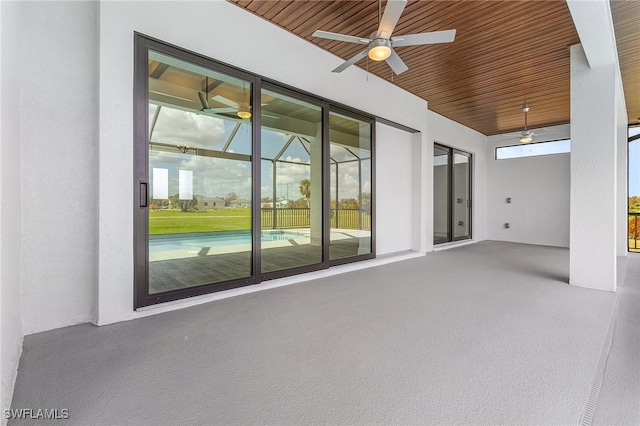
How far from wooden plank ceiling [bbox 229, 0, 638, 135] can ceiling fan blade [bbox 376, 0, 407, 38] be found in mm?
577

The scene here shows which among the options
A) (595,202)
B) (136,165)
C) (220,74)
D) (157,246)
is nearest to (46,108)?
(136,165)

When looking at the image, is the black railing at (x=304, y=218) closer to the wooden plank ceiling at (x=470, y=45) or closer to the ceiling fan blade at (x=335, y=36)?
the ceiling fan blade at (x=335, y=36)

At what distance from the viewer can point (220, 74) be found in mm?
3350

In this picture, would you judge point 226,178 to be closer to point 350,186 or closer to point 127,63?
point 127,63

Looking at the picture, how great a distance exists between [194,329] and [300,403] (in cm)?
127

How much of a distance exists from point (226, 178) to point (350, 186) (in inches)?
89.1

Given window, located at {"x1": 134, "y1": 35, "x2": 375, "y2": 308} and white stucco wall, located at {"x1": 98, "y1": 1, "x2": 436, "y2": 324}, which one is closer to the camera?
white stucco wall, located at {"x1": 98, "y1": 1, "x2": 436, "y2": 324}

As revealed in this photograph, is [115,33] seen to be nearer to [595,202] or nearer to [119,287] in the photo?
[119,287]

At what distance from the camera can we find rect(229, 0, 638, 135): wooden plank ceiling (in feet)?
10.9

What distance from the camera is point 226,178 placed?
3.56 meters

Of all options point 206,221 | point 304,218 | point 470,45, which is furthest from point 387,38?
point 206,221

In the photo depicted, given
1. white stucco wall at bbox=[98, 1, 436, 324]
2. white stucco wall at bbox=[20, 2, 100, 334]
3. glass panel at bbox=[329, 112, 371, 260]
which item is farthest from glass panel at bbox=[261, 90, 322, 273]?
white stucco wall at bbox=[20, 2, 100, 334]

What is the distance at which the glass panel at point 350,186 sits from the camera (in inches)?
188

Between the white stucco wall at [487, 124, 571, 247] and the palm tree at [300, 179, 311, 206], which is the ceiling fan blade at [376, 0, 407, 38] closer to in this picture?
the palm tree at [300, 179, 311, 206]
